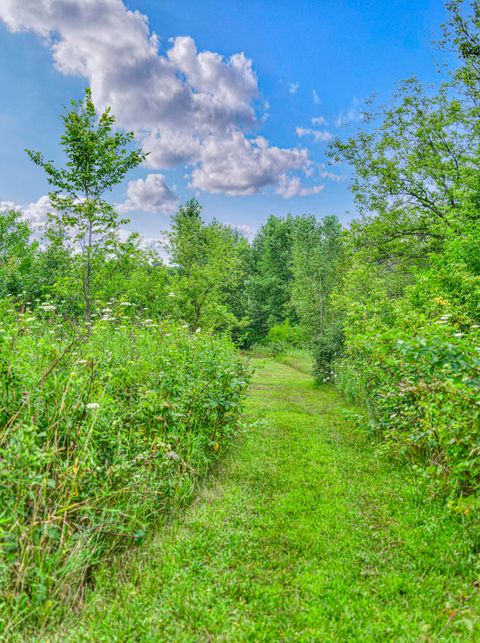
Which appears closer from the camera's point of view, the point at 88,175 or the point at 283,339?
the point at 88,175

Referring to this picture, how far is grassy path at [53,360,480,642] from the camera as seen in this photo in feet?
6.28

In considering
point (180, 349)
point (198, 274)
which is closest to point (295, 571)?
point (180, 349)

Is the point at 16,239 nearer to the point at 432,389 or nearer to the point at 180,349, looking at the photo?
the point at 180,349

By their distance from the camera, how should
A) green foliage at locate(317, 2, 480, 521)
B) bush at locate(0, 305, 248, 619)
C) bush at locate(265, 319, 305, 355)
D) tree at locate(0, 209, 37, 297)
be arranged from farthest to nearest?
bush at locate(265, 319, 305, 355)
tree at locate(0, 209, 37, 297)
green foliage at locate(317, 2, 480, 521)
bush at locate(0, 305, 248, 619)

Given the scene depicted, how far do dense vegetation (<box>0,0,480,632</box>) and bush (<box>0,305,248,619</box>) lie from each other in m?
0.02

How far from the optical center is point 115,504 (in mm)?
2609

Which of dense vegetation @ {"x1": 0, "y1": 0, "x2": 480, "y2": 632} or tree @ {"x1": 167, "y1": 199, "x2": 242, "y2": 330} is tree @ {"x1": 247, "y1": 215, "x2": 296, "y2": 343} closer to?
tree @ {"x1": 167, "y1": 199, "x2": 242, "y2": 330}

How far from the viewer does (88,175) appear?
704 centimetres

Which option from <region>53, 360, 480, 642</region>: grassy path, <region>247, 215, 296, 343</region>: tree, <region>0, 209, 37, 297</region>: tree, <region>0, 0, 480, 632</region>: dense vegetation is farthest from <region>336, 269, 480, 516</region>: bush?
<region>247, 215, 296, 343</region>: tree

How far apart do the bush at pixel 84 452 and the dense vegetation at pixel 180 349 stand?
18mm

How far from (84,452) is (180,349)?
2.66 m

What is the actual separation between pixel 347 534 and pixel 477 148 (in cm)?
1298

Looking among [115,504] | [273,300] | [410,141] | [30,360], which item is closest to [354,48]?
[410,141]

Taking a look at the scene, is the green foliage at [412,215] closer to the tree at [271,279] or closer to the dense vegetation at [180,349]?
the dense vegetation at [180,349]
